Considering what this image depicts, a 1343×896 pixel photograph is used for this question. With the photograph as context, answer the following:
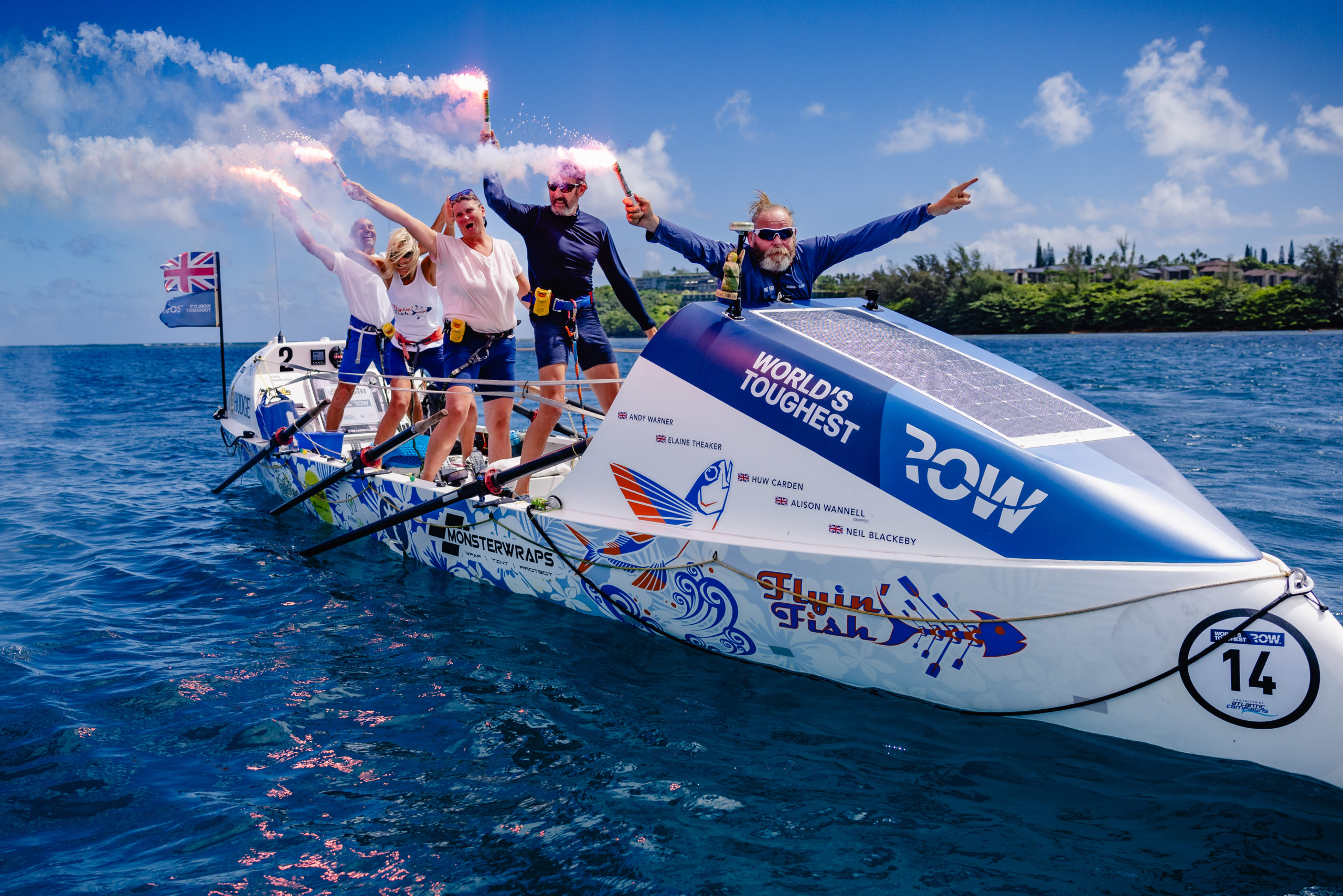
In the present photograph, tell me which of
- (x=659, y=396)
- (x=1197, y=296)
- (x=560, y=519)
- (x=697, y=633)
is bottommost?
(x=697, y=633)

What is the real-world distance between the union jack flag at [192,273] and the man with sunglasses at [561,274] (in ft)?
27.7

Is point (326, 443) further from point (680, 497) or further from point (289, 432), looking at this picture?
point (680, 497)

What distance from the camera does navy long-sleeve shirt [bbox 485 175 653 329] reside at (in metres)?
5.59

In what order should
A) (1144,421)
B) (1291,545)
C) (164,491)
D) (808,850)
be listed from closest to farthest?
(808,850) < (1291,545) < (164,491) < (1144,421)

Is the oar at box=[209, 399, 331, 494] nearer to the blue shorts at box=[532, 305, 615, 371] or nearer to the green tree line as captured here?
the blue shorts at box=[532, 305, 615, 371]

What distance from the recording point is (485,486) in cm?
540

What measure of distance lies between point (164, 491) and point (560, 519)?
26.6 feet

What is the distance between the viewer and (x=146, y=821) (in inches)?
131

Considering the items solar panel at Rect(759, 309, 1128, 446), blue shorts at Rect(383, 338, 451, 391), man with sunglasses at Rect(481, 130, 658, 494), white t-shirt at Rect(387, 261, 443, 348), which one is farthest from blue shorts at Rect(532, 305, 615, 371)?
white t-shirt at Rect(387, 261, 443, 348)

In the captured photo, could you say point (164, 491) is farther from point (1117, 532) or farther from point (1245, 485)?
point (1245, 485)

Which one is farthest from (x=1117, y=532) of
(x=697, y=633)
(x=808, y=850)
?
(x=697, y=633)

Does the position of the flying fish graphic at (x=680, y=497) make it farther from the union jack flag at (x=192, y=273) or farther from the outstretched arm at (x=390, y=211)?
the union jack flag at (x=192, y=273)

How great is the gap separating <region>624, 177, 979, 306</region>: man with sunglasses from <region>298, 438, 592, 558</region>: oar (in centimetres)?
131

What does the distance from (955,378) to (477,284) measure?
3.49 m
